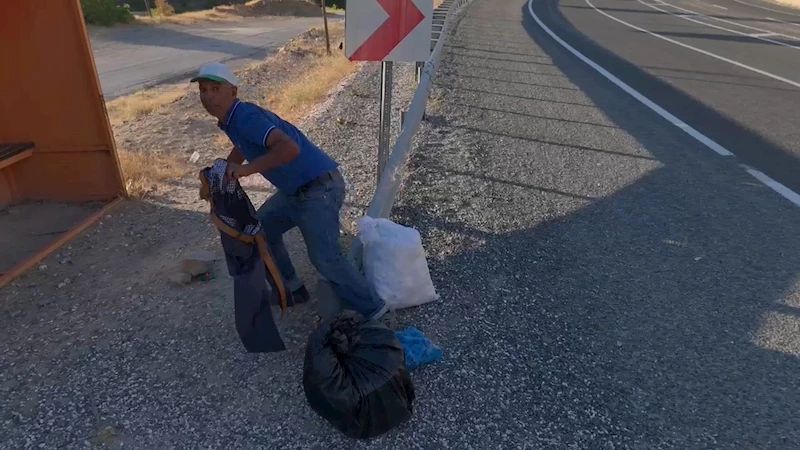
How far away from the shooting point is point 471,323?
364 centimetres

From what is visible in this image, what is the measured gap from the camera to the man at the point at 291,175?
302 cm

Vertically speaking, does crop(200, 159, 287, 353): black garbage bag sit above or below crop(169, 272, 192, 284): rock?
above

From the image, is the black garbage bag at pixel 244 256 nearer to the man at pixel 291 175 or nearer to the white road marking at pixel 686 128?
the man at pixel 291 175

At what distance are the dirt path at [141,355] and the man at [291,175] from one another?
0.47m

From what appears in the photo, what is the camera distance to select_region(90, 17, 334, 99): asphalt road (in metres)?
17.5

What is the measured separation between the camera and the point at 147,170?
22.2 feet

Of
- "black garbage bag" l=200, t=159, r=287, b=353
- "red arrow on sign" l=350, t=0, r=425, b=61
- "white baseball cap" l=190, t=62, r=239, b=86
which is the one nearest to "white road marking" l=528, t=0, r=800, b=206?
"red arrow on sign" l=350, t=0, r=425, b=61

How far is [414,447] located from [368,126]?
5816mm

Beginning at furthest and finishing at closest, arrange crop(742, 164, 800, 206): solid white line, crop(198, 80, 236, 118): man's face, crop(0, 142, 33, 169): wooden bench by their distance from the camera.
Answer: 1. crop(742, 164, 800, 206): solid white line
2. crop(0, 142, 33, 169): wooden bench
3. crop(198, 80, 236, 118): man's face

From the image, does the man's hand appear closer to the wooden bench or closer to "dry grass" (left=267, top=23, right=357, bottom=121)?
the wooden bench

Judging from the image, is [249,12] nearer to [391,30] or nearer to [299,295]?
[391,30]

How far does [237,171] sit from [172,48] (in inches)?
915

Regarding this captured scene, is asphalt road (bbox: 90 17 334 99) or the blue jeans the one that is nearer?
the blue jeans

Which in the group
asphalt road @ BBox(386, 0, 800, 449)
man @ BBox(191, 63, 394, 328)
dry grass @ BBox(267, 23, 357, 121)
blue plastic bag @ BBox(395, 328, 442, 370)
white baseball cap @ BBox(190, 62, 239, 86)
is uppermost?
white baseball cap @ BBox(190, 62, 239, 86)
